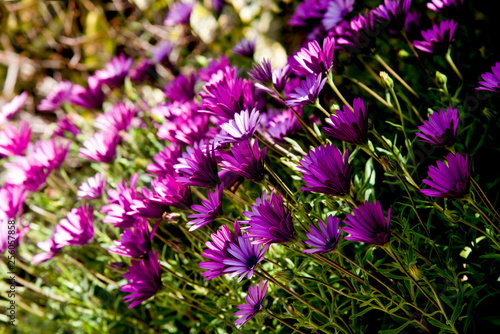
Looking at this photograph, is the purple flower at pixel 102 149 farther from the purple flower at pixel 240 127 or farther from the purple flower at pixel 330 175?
the purple flower at pixel 330 175

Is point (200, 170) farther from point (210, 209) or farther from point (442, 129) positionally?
point (442, 129)

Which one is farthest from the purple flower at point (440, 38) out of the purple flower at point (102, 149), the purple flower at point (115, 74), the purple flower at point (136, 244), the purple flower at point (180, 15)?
the purple flower at point (180, 15)

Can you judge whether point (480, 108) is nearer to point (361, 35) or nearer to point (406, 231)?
point (361, 35)

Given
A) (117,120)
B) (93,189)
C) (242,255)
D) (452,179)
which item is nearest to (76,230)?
(93,189)

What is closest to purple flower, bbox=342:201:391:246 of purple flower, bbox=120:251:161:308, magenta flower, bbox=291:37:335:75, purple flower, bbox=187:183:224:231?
purple flower, bbox=187:183:224:231

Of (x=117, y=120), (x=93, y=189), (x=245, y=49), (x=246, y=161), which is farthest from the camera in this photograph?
(x=245, y=49)

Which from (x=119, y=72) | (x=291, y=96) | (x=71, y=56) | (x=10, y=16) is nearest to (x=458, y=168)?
(x=291, y=96)
